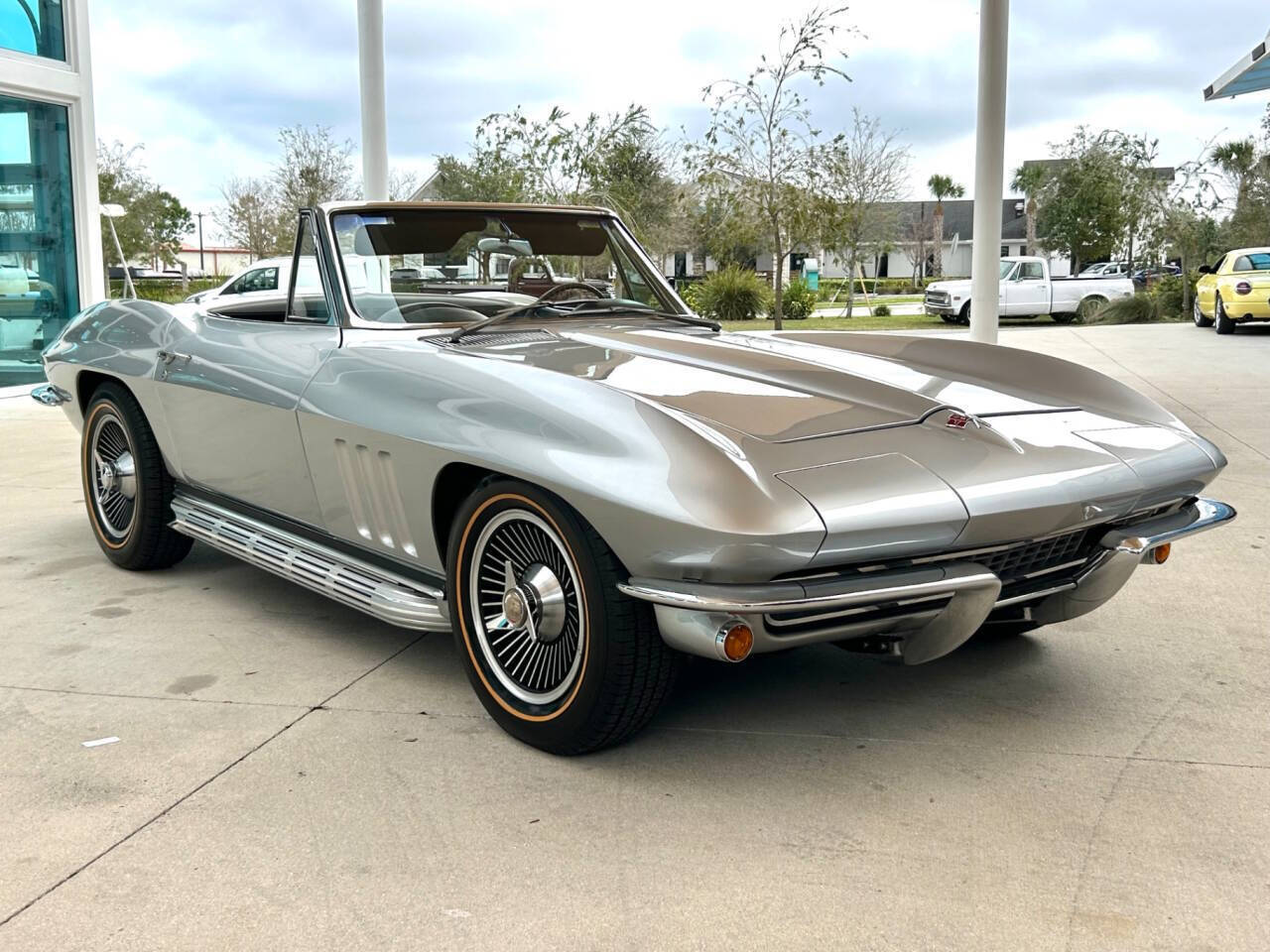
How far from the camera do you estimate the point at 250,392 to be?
149 inches

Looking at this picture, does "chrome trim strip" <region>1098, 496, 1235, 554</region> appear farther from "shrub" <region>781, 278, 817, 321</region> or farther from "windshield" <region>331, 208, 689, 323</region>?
"shrub" <region>781, 278, 817, 321</region>

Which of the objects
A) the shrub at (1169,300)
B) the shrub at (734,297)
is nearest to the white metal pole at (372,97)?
the shrub at (734,297)

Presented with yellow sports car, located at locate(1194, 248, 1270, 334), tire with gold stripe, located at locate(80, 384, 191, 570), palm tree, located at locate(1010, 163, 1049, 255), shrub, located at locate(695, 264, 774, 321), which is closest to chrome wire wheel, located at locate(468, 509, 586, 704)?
tire with gold stripe, located at locate(80, 384, 191, 570)

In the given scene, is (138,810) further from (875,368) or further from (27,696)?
(875,368)

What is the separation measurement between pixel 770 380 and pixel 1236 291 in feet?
61.0

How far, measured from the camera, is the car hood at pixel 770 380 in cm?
276

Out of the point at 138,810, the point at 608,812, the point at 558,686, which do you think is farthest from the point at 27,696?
the point at 608,812

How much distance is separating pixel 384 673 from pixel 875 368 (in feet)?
5.61

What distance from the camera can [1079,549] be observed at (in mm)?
2965

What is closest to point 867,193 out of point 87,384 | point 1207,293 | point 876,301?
point 876,301

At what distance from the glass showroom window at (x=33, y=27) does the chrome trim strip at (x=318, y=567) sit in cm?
1010

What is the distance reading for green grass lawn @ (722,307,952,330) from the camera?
23234 millimetres

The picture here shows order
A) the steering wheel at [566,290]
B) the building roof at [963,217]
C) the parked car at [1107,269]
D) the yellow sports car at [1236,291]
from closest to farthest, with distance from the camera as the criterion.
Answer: the steering wheel at [566,290], the yellow sports car at [1236,291], the parked car at [1107,269], the building roof at [963,217]

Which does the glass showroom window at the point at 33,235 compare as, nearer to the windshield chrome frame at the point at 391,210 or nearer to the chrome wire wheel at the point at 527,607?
the windshield chrome frame at the point at 391,210
